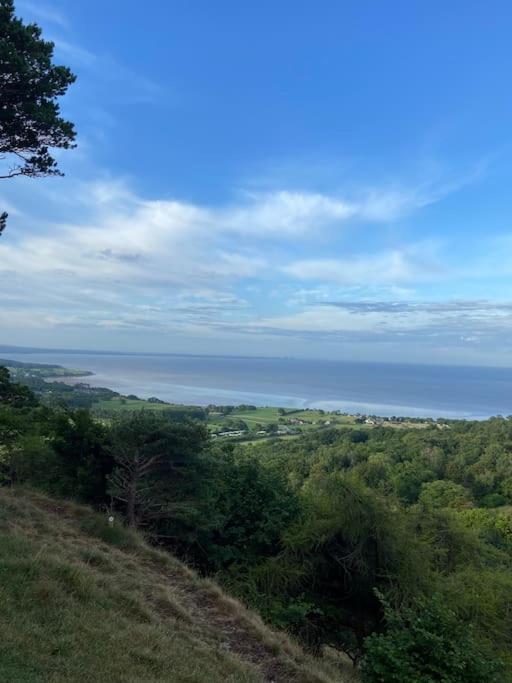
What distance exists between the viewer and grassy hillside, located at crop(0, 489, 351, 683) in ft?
13.2

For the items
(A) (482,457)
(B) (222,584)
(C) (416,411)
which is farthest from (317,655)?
(C) (416,411)

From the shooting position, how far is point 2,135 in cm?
812

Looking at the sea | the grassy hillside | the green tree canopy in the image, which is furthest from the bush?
the sea

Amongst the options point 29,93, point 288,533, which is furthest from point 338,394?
point 29,93

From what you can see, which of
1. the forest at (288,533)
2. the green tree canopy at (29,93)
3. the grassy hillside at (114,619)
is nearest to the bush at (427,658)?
the forest at (288,533)

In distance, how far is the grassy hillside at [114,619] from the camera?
402cm

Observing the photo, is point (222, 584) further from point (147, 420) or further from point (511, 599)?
point (511, 599)

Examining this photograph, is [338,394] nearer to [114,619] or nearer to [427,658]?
[427,658]

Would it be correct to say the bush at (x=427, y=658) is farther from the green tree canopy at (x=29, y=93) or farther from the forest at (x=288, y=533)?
the green tree canopy at (x=29, y=93)

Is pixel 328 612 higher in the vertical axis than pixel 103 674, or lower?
lower

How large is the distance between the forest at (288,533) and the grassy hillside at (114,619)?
146 centimetres

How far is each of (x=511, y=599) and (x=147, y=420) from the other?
9209 mm

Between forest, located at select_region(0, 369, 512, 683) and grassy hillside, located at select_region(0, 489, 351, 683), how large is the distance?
1460 mm

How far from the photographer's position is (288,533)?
10.6 meters
